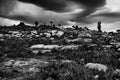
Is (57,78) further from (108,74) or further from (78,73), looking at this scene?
(108,74)

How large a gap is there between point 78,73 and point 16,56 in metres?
6.41

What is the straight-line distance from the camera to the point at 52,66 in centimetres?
838

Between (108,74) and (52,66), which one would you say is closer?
(108,74)

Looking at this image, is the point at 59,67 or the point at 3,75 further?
the point at 59,67

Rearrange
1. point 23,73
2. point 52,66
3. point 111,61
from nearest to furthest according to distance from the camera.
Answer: point 23,73 → point 52,66 → point 111,61

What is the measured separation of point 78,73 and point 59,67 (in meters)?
1.57

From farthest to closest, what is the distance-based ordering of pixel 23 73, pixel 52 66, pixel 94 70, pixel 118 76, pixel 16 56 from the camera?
pixel 16 56, pixel 52 66, pixel 23 73, pixel 94 70, pixel 118 76

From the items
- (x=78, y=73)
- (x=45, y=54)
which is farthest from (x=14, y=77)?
(x=45, y=54)

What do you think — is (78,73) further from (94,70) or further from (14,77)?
(14,77)

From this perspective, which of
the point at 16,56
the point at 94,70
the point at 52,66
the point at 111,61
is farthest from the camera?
the point at 16,56

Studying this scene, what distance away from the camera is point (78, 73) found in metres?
6.71

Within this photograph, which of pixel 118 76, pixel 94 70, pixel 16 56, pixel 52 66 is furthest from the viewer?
pixel 16 56

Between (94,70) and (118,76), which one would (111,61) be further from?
(118,76)

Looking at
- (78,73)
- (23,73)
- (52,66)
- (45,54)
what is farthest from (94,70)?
(45,54)
